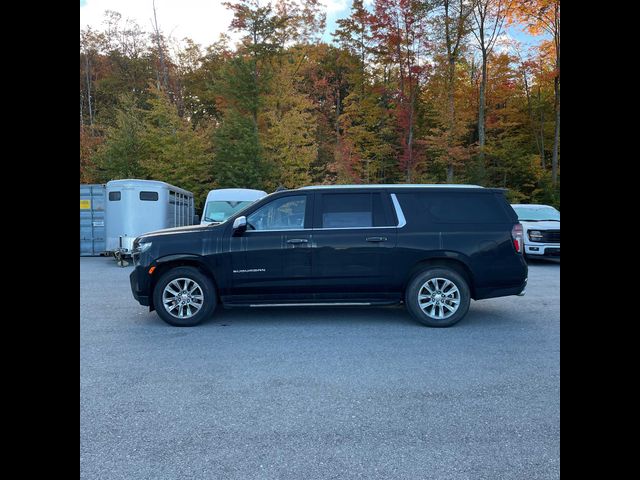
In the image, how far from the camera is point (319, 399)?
4.05 metres


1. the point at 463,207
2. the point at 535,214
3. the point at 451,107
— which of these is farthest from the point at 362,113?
the point at 463,207

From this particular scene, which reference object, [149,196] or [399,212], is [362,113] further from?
[399,212]

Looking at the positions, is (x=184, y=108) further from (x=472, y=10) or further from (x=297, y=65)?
(x=472, y=10)

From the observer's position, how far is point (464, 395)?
4.15 m

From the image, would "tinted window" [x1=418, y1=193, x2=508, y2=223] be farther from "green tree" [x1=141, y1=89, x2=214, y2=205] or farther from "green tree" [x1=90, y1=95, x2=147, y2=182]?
"green tree" [x1=90, y1=95, x2=147, y2=182]

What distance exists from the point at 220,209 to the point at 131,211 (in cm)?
272

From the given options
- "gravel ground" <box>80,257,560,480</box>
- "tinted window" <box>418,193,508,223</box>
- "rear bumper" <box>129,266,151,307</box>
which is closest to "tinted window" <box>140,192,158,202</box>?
"gravel ground" <box>80,257,560,480</box>

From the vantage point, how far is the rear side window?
689cm

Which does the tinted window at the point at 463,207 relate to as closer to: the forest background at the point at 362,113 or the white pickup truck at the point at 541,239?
the white pickup truck at the point at 541,239

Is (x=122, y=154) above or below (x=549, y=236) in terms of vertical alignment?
above

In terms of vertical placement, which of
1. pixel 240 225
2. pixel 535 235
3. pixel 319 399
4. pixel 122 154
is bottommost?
pixel 319 399

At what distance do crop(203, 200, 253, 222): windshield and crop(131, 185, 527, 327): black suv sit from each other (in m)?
7.95
